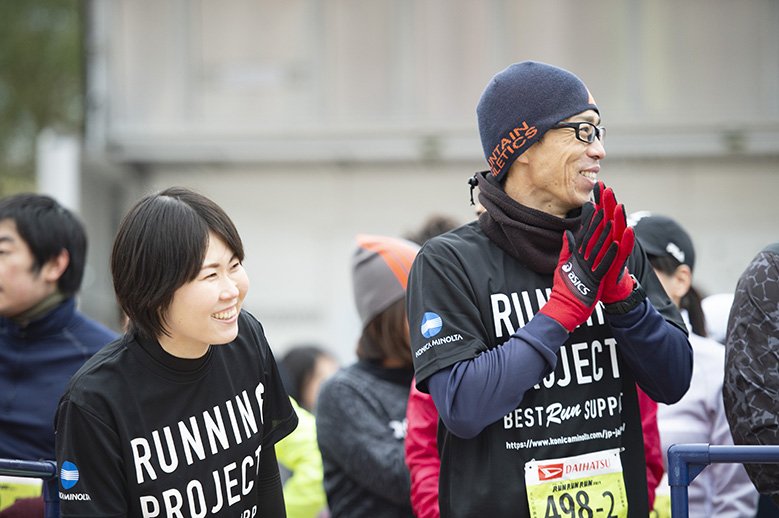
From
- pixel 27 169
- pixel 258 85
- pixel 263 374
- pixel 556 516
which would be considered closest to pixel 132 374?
pixel 263 374

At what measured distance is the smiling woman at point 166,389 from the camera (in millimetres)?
2078

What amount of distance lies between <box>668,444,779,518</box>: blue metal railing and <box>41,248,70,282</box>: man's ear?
237 centimetres

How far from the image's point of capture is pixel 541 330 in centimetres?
215

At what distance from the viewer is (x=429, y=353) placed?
2.24 m

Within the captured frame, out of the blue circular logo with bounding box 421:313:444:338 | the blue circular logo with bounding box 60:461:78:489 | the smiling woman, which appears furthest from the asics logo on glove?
the blue circular logo with bounding box 60:461:78:489

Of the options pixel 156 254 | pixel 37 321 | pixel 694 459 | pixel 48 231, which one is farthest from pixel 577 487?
pixel 48 231

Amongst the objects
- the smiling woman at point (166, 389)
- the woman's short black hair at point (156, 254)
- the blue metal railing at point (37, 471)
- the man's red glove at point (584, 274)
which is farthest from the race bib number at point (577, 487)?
the blue metal railing at point (37, 471)

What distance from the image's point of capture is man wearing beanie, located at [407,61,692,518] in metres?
2.15

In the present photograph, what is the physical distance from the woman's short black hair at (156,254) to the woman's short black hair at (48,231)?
4.39 ft

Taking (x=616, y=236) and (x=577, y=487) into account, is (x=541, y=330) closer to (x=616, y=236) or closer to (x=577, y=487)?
(x=616, y=236)

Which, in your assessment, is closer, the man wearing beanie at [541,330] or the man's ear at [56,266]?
the man wearing beanie at [541,330]

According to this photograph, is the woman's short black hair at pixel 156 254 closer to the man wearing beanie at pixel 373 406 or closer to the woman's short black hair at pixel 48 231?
the man wearing beanie at pixel 373 406

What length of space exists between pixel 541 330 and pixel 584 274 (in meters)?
0.17

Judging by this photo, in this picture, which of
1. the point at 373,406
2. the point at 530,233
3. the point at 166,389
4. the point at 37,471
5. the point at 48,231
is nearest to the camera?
the point at 166,389
